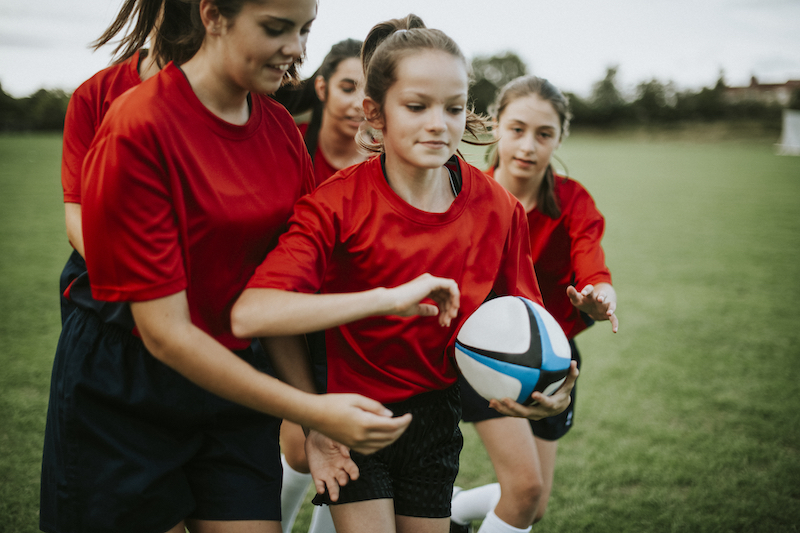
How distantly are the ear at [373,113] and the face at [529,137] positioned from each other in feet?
3.85

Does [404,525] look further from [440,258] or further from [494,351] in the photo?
[440,258]

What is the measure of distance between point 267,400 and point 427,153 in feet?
3.08

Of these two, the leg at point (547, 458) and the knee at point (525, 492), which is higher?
the knee at point (525, 492)

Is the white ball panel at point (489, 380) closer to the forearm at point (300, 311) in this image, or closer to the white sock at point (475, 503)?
the forearm at point (300, 311)

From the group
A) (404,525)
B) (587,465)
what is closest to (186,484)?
(404,525)

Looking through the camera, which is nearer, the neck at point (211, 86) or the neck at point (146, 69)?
the neck at point (211, 86)

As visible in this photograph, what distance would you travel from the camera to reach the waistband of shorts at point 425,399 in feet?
6.64

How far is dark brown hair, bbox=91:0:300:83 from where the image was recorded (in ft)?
5.45

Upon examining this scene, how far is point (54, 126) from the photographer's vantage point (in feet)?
119

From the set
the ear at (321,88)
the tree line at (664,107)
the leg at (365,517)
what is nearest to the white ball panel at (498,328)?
the leg at (365,517)

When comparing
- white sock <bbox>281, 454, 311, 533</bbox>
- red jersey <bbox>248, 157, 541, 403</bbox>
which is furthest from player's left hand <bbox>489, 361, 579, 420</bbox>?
white sock <bbox>281, 454, 311, 533</bbox>

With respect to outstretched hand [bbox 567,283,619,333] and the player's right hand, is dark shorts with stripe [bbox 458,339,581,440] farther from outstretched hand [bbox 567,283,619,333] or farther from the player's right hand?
the player's right hand

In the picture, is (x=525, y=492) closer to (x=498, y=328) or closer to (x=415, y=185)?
(x=498, y=328)

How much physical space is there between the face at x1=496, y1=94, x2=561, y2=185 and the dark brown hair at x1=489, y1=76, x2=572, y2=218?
4 centimetres
